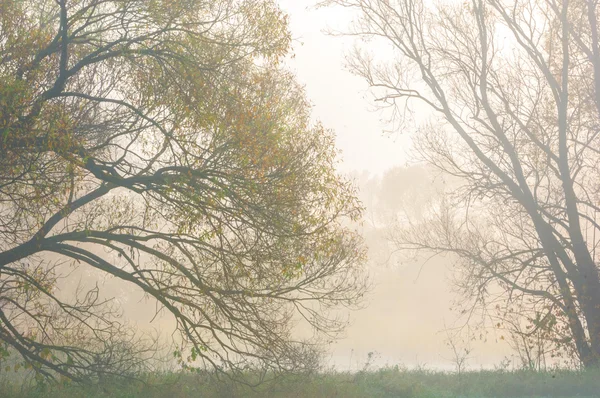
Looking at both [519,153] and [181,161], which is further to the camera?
[519,153]

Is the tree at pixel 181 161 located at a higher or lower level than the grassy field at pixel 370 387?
higher

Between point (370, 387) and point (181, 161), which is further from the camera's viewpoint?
point (370, 387)

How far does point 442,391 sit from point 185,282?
7186mm

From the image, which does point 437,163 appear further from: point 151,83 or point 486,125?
point 151,83

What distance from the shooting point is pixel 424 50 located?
774 inches

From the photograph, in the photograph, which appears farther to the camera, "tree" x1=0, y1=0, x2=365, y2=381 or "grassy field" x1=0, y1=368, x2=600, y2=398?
"grassy field" x1=0, y1=368, x2=600, y2=398

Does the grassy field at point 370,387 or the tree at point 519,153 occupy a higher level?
the tree at point 519,153

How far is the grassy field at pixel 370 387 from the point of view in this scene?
1204 cm

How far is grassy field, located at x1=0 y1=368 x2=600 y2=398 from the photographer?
39.5 ft

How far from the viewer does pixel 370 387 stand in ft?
48.6

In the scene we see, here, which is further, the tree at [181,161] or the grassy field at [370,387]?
the grassy field at [370,387]

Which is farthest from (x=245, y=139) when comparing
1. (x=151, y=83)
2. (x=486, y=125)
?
(x=486, y=125)

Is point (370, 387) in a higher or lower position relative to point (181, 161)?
lower

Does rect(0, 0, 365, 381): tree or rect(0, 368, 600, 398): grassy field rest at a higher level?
rect(0, 0, 365, 381): tree
